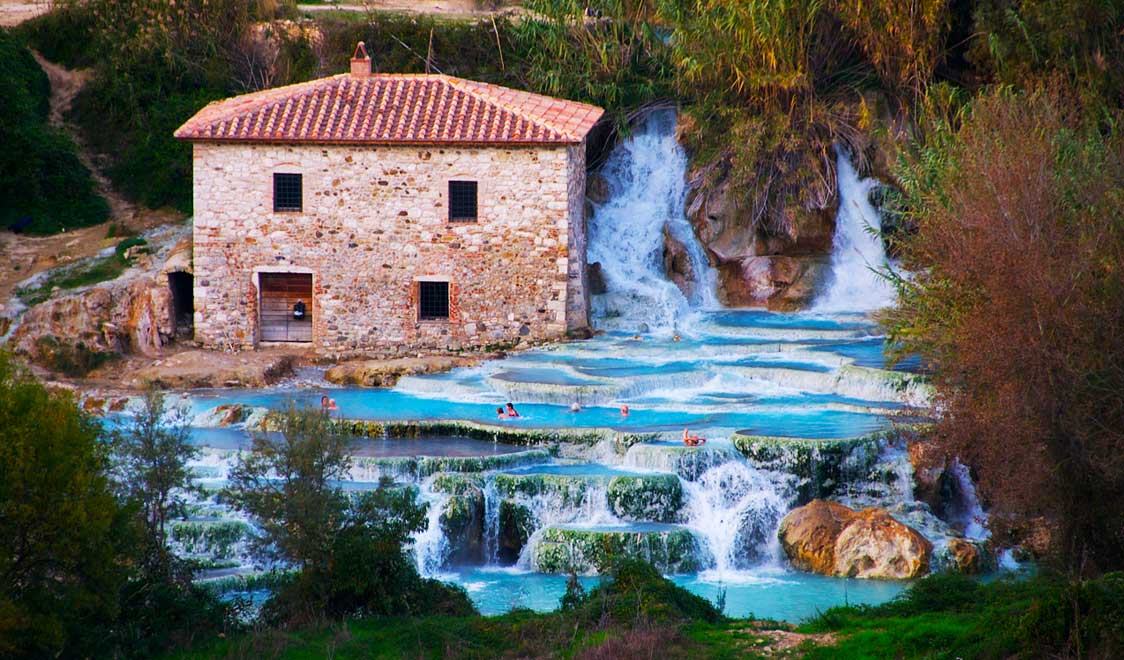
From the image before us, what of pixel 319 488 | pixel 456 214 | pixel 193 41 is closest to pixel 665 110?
pixel 456 214

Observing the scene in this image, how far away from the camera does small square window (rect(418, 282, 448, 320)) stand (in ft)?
88.3

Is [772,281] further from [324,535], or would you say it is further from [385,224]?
[324,535]

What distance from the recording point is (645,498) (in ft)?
60.5

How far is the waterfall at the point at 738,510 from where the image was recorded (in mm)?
17984

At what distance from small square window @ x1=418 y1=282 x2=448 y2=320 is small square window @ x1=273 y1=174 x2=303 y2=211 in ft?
9.51

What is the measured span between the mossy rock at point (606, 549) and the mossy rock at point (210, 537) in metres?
3.71

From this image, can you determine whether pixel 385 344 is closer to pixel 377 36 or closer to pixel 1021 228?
pixel 377 36

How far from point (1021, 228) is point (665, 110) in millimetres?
17326

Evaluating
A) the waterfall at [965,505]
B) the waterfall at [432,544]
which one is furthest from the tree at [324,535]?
the waterfall at [965,505]

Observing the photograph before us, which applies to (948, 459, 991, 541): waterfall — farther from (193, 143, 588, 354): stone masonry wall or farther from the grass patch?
the grass patch

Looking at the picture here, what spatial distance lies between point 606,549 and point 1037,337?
231 inches

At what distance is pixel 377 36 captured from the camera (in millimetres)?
34125

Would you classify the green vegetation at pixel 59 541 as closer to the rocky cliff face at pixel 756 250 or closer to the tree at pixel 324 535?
the tree at pixel 324 535

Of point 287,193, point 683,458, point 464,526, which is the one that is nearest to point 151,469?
point 464,526
